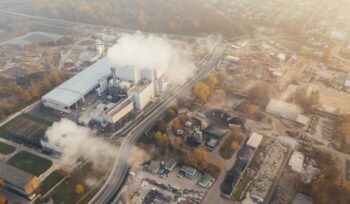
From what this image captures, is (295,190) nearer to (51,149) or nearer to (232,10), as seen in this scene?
(51,149)

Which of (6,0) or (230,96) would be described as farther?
(6,0)

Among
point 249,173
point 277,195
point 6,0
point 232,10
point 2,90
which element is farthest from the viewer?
point 6,0

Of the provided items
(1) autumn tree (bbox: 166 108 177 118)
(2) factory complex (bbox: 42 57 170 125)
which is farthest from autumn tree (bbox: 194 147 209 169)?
(2) factory complex (bbox: 42 57 170 125)

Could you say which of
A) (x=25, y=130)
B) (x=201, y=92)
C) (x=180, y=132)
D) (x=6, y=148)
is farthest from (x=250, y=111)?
(x=6, y=148)

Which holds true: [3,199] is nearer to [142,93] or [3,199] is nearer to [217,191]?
[142,93]

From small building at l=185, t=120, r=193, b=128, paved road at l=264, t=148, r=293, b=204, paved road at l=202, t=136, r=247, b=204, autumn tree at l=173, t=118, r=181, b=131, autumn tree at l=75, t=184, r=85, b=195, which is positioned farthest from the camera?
small building at l=185, t=120, r=193, b=128

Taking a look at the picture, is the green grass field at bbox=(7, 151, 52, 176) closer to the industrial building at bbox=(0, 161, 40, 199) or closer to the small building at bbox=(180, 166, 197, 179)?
the industrial building at bbox=(0, 161, 40, 199)

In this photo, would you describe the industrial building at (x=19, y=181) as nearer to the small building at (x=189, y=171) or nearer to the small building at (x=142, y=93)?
the small building at (x=189, y=171)

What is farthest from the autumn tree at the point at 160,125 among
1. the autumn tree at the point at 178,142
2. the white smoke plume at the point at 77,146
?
the white smoke plume at the point at 77,146

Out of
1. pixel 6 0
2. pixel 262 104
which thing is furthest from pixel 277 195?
pixel 6 0
